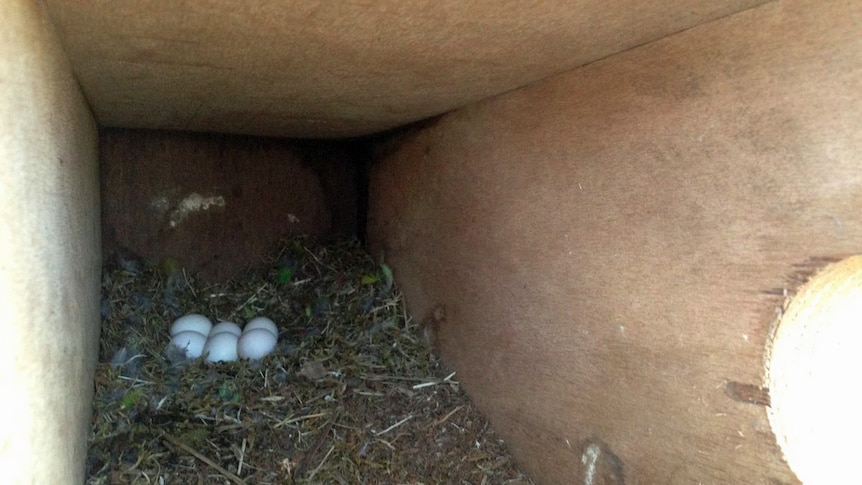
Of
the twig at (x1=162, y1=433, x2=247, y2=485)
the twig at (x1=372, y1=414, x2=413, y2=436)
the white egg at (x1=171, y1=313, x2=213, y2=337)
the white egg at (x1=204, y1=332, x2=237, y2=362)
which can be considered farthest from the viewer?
the white egg at (x1=171, y1=313, x2=213, y2=337)

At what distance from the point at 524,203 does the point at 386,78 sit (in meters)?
0.51

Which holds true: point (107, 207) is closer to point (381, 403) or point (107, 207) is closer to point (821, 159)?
point (381, 403)

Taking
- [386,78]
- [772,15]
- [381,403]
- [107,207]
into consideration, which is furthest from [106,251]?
[772,15]

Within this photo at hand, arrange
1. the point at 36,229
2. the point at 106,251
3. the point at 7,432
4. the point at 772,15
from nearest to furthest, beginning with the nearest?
the point at 7,432, the point at 36,229, the point at 772,15, the point at 106,251

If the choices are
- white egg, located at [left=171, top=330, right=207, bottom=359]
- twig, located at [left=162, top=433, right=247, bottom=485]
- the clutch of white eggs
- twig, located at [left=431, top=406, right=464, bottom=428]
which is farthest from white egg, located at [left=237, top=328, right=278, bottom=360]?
twig, located at [left=431, top=406, right=464, bottom=428]

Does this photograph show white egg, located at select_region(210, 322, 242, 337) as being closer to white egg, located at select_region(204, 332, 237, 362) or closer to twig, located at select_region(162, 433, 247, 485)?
white egg, located at select_region(204, 332, 237, 362)

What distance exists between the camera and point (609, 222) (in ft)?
5.46

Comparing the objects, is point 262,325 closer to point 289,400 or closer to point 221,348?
point 221,348

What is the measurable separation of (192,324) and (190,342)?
0.38 feet

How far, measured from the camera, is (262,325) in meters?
2.59

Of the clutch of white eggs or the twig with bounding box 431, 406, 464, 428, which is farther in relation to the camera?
the clutch of white eggs

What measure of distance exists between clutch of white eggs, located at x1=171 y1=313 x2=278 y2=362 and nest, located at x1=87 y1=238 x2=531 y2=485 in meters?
0.06

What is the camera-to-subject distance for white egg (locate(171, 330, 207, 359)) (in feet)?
8.02

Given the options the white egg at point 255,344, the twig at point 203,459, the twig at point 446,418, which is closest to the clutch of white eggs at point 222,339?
the white egg at point 255,344
